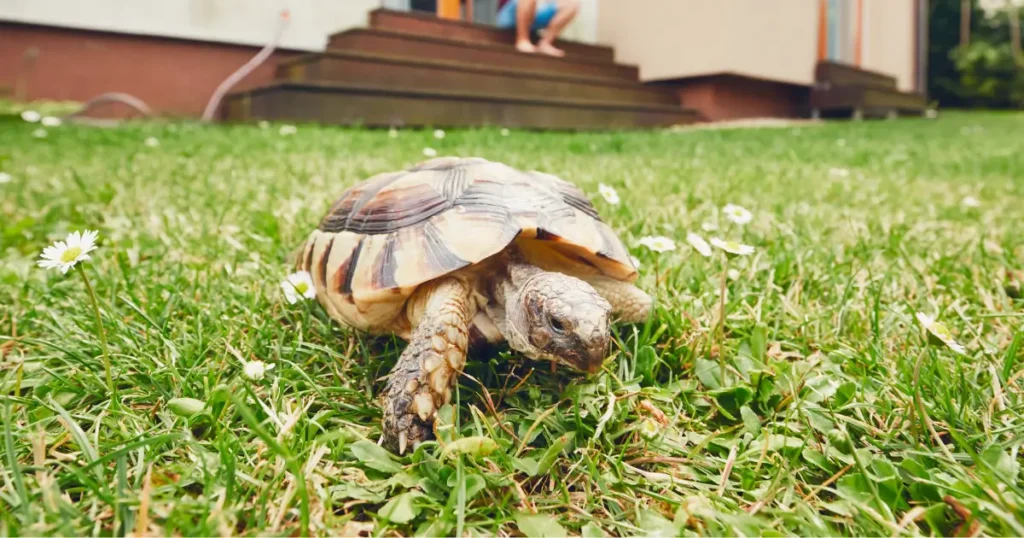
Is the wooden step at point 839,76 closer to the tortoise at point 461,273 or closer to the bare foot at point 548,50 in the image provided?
the bare foot at point 548,50

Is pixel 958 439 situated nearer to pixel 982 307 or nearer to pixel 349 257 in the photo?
pixel 982 307

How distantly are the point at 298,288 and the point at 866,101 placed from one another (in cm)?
1259

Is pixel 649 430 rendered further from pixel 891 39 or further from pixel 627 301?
pixel 891 39

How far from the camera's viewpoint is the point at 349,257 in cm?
132

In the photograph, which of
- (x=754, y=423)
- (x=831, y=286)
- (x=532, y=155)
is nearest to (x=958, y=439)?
(x=754, y=423)

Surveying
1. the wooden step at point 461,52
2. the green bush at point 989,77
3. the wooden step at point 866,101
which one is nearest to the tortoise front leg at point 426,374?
the wooden step at point 461,52

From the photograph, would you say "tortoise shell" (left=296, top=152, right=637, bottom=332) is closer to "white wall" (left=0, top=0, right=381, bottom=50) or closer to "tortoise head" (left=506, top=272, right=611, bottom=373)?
"tortoise head" (left=506, top=272, right=611, bottom=373)

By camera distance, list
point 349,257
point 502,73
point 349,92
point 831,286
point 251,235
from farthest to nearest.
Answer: point 502,73 < point 349,92 < point 251,235 < point 831,286 < point 349,257

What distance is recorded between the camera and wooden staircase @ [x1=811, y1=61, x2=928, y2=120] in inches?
434

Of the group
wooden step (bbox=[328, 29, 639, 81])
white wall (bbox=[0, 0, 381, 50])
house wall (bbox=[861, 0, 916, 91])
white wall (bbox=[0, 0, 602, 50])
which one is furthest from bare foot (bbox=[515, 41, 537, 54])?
house wall (bbox=[861, 0, 916, 91])

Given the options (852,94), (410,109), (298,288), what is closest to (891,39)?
(852,94)

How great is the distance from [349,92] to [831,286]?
5.93 metres

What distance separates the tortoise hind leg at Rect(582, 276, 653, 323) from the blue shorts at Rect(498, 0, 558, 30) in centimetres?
823

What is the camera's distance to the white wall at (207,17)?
21.1 ft
